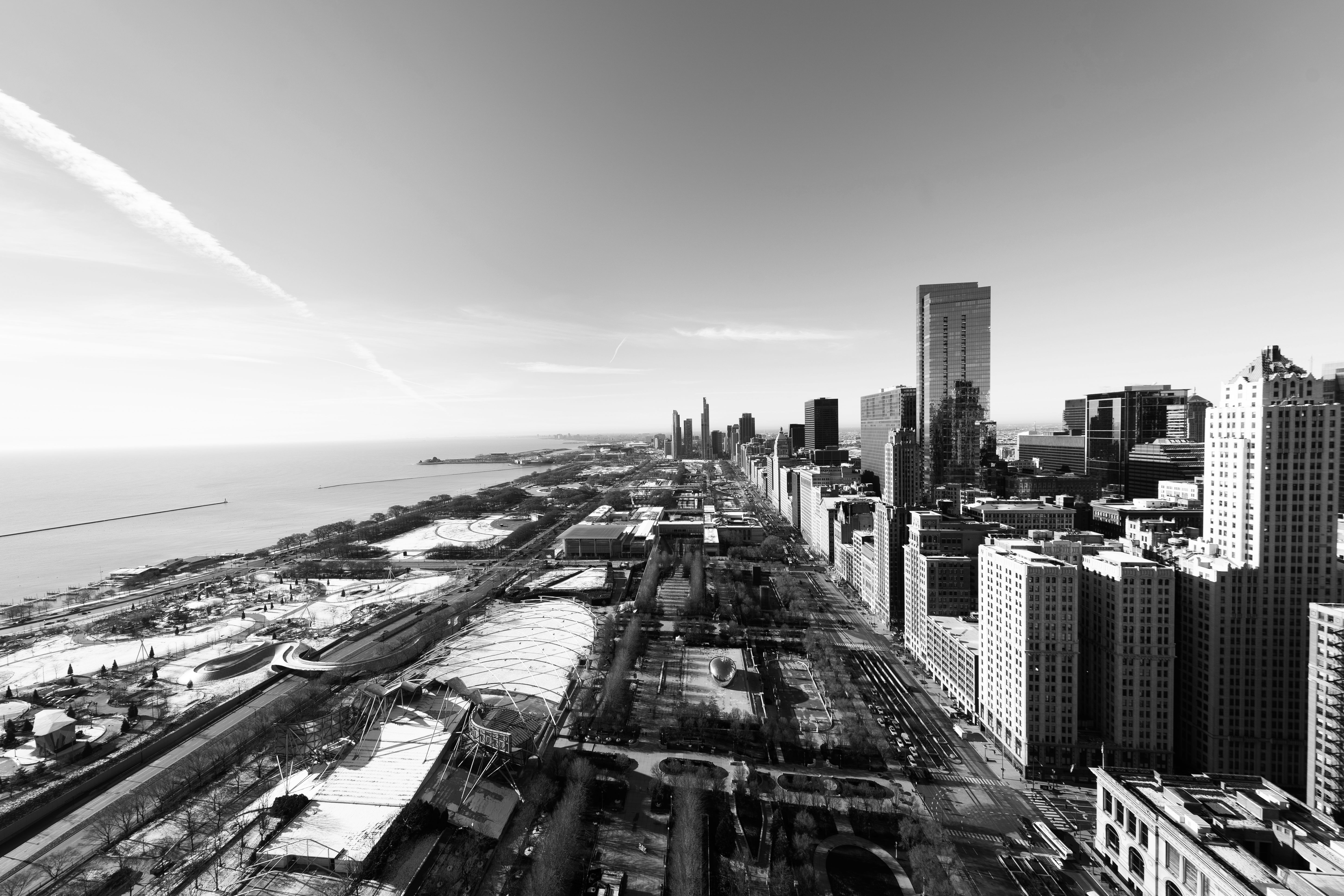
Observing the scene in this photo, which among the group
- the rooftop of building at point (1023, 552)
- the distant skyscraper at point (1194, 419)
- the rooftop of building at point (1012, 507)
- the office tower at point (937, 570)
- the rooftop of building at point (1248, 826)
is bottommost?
A: the rooftop of building at point (1248, 826)

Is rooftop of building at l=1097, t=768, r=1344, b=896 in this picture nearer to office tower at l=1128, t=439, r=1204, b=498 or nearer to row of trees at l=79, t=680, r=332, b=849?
row of trees at l=79, t=680, r=332, b=849

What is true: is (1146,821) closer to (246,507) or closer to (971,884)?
(971,884)

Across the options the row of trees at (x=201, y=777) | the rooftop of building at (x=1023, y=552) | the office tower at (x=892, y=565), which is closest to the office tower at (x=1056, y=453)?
the office tower at (x=892, y=565)

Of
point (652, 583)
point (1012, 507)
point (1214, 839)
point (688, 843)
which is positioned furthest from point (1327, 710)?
point (652, 583)

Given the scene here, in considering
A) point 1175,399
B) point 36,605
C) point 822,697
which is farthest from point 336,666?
point 1175,399

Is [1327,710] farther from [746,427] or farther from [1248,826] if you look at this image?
[746,427]

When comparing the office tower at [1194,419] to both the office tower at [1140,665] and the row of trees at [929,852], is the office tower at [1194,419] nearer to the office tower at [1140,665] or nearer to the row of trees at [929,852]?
the office tower at [1140,665]

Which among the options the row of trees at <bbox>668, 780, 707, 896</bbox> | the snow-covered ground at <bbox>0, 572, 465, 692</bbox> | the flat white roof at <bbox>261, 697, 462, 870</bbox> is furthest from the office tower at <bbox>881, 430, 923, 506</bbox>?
the flat white roof at <bbox>261, 697, 462, 870</bbox>
